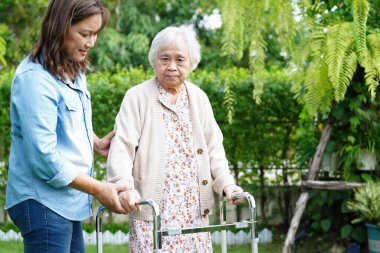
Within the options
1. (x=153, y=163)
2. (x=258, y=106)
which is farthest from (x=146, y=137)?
(x=258, y=106)

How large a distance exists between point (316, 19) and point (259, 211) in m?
2.09

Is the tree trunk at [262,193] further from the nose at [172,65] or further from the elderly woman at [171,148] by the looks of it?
the nose at [172,65]

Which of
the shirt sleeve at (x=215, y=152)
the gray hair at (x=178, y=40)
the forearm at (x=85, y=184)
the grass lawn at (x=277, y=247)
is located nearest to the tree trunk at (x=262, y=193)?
the grass lawn at (x=277, y=247)

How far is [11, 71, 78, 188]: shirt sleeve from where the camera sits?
1974 millimetres

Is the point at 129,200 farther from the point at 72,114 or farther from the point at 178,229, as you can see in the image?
the point at 72,114

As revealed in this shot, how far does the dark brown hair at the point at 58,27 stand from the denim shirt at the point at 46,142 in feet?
0.10

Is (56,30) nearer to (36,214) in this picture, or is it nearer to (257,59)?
(36,214)

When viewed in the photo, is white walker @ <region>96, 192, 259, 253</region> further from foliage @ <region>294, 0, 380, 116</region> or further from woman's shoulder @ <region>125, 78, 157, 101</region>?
foliage @ <region>294, 0, 380, 116</region>

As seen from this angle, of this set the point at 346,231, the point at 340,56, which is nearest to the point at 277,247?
the point at 346,231

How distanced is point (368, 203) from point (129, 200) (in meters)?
2.96

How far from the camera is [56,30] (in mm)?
2062

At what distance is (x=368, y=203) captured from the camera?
15.6 feet

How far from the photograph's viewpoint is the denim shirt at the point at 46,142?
198 centimetres

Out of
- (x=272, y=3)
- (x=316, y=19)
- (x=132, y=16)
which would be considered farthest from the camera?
(x=132, y=16)
